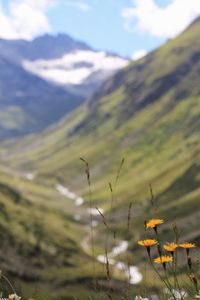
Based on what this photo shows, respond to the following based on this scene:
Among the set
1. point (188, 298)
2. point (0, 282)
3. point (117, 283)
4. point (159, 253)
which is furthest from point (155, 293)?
point (117, 283)

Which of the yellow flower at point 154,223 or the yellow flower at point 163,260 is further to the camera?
the yellow flower at point 154,223

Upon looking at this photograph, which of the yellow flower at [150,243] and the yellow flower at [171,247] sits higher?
the yellow flower at [171,247]

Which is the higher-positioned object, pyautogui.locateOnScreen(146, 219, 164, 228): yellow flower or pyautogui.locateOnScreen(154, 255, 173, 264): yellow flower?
pyautogui.locateOnScreen(146, 219, 164, 228): yellow flower

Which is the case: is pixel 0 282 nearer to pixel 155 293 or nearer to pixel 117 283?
pixel 155 293

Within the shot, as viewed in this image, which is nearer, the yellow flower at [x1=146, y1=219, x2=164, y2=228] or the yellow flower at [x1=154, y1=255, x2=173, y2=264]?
the yellow flower at [x1=154, y1=255, x2=173, y2=264]

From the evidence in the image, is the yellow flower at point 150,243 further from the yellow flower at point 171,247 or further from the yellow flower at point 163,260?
the yellow flower at point 171,247

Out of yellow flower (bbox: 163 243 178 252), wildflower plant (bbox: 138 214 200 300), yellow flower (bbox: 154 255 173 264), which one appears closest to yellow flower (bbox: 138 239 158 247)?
wildflower plant (bbox: 138 214 200 300)

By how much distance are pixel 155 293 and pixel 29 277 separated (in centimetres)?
18812

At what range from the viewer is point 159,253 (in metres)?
7.09

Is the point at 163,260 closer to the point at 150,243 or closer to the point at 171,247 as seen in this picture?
the point at 171,247

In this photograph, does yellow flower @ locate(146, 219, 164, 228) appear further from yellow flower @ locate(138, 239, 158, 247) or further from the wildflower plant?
yellow flower @ locate(138, 239, 158, 247)

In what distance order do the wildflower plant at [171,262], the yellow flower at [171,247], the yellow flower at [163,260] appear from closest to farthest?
the wildflower plant at [171,262], the yellow flower at [163,260], the yellow flower at [171,247]

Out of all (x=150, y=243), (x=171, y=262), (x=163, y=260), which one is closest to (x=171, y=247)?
(x=163, y=260)

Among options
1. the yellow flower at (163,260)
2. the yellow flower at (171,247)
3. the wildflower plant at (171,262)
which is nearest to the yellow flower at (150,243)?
the wildflower plant at (171,262)
